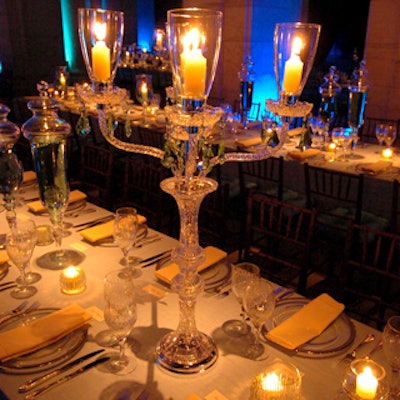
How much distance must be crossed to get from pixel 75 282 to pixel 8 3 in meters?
9.25

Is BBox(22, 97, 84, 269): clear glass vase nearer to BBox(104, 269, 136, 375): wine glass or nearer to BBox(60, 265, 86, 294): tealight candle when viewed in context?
BBox(60, 265, 86, 294): tealight candle

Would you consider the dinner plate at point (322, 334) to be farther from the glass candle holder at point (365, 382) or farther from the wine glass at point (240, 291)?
the glass candle holder at point (365, 382)

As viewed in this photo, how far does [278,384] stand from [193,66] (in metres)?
0.81

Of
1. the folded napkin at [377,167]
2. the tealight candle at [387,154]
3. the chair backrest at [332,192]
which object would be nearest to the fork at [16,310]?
the chair backrest at [332,192]

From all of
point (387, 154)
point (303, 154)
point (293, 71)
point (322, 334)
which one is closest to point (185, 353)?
point (322, 334)

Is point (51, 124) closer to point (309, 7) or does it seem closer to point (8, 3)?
point (309, 7)

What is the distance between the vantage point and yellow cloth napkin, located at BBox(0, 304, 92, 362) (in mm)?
1419

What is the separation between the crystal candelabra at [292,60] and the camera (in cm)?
128

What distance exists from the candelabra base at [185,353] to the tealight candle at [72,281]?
0.46 metres

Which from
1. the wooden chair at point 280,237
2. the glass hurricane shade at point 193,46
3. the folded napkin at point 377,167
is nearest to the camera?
the glass hurricane shade at point 193,46

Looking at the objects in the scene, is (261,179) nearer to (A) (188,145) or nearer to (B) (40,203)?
(B) (40,203)

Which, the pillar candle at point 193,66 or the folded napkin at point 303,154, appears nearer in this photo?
the pillar candle at point 193,66

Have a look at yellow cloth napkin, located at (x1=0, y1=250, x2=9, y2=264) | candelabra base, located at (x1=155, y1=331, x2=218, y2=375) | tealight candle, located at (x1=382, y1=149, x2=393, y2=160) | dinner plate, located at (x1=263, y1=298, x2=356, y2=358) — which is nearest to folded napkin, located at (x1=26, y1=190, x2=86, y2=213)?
yellow cloth napkin, located at (x1=0, y1=250, x2=9, y2=264)

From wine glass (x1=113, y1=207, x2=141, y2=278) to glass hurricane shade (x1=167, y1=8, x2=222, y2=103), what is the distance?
939 millimetres
